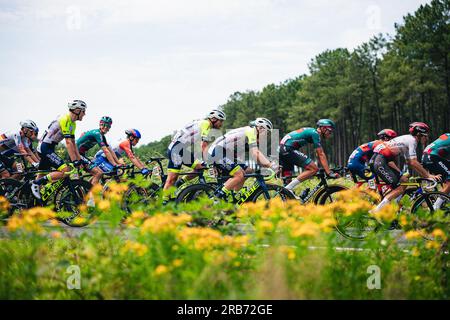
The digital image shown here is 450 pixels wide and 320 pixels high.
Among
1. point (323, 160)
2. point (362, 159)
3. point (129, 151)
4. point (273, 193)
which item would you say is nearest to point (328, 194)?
point (323, 160)

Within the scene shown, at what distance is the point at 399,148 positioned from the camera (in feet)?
31.6

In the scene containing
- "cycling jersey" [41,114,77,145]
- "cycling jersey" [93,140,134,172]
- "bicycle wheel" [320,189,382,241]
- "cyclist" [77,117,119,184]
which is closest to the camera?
"bicycle wheel" [320,189,382,241]

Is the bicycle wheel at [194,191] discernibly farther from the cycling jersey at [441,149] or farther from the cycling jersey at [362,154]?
the cycling jersey at [441,149]

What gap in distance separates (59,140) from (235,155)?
359cm

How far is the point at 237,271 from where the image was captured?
440cm

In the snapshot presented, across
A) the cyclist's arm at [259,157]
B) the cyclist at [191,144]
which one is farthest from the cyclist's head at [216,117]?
the cyclist's arm at [259,157]

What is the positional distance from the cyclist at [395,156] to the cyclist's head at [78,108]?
581 centimetres

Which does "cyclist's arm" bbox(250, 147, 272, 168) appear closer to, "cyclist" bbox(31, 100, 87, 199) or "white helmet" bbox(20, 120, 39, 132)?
"cyclist" bbox(31, 100, 87, 199)

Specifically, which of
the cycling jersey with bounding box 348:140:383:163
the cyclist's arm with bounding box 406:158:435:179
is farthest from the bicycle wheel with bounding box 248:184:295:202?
the cycling jersey with bounding box 348:140:383:163

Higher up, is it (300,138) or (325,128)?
(325,128)

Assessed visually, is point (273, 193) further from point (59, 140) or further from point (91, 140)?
point (91, 140)

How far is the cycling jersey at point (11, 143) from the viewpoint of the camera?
11.8m

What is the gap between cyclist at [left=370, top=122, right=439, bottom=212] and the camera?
933cm

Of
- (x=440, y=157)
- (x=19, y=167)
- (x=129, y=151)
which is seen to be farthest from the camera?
(x=129, y=151)
